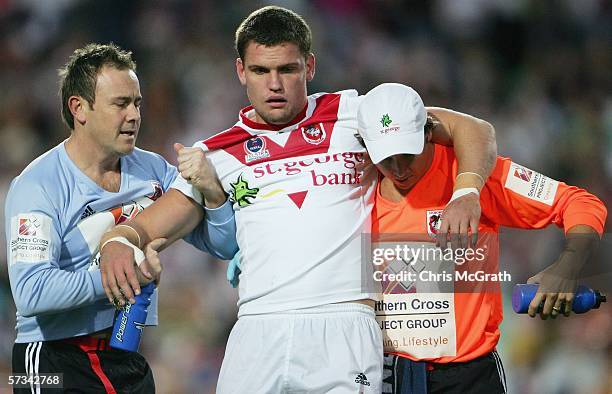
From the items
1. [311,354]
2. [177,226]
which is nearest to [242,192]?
[177,226]

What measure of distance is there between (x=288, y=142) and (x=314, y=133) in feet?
0.35

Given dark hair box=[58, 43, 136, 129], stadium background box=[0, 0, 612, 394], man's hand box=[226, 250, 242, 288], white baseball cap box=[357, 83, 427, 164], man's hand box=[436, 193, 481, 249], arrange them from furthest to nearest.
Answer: stadium background box=[0, 0, 612, 394]
dark hair box=[58, 43, 136, 129]
man's hand box=[226, 250, 242, 288]
white baseball cap box=[357, 83, 427, 164]
man's hand box=[436, 193, 481, 249]

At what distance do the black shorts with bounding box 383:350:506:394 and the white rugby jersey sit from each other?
0.96 ft

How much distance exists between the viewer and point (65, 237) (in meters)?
4.03

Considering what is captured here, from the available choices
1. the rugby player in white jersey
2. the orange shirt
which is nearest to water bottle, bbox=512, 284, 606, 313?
the orange shirt

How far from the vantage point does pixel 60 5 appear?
30.2ft

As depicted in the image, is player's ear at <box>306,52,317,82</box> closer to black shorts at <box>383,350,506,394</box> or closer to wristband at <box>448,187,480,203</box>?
wristband at <box>448,187,480,203</box>

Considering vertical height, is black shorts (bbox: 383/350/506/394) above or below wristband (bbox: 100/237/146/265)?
below

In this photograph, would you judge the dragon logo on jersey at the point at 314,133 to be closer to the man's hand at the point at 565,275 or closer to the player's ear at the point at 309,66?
the player's ear at the point at 309,66

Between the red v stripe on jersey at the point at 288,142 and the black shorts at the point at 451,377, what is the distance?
86 centimetres

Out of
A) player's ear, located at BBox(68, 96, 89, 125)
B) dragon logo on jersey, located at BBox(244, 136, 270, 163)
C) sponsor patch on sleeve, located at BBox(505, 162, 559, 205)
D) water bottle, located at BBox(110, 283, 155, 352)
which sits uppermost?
player's ear, located at BBox(68, 96, 89, 125)

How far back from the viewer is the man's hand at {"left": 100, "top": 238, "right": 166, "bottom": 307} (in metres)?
3.58

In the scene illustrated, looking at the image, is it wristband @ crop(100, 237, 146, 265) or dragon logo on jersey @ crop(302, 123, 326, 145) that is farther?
dragon logo on jersey @ crop(302, 123, 326, 145)

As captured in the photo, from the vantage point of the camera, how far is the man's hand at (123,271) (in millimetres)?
3580
